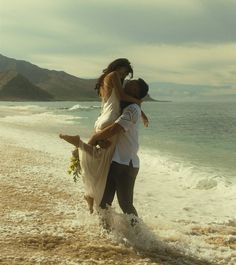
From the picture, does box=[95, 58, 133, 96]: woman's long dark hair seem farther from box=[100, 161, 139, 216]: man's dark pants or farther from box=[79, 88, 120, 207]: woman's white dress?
box=[100, 161, 139, 216]: man's dark pants

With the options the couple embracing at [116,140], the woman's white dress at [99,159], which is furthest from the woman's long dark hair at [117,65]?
the woman's white dress at [99,159]

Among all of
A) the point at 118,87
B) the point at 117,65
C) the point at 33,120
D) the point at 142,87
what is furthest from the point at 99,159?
the point at 33,120

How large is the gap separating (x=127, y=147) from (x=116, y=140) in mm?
157

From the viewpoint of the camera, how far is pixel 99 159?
559 centimetres

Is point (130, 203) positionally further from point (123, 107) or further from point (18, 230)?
point (18, 230)

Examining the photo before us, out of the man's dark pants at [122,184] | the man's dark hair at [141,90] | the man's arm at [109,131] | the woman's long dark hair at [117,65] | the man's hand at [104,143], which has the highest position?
the woman's long dark hair at [117,65]

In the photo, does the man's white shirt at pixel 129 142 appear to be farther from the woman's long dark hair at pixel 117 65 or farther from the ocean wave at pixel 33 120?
the ocean wave at pixel 33 120

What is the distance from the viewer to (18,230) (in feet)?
19.9

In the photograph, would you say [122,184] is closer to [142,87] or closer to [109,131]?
[109,131]

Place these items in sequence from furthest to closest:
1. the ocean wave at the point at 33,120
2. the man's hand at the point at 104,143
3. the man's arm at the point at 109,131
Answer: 1. the ocean wave at the point at 33,120
2. the man's hand at the point at 104,143
3. the man's arm at the point at 109,131

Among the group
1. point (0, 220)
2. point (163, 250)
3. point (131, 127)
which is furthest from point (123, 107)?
point (0, 220)

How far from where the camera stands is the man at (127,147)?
17.8ft

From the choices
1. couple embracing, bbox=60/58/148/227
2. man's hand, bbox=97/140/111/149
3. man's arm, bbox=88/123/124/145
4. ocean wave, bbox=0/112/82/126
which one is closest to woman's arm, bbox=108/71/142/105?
couple embracing, bbox=60/58/148/227

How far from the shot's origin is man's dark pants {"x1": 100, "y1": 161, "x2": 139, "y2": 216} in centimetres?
555
